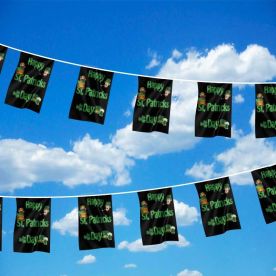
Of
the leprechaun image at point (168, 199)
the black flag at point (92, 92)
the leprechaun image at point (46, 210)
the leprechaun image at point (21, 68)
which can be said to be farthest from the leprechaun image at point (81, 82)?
the leprechaun image at point (168, 199)

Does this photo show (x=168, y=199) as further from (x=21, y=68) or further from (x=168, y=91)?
(x=21, y=68)

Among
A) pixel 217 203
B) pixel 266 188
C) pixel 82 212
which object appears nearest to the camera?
pixel 266 188

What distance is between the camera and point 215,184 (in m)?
7.53

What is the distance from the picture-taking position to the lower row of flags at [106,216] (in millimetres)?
7531

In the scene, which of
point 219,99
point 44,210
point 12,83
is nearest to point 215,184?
point 219,99

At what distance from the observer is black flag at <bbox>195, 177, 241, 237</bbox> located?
7492mm

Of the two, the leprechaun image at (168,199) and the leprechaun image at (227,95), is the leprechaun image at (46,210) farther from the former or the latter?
the leprechaun image at (227,95)

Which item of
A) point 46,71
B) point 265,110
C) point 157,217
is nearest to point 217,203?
point 157,217

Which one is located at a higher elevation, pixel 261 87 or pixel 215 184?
pixel 261 87

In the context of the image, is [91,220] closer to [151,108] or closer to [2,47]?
[151,108]

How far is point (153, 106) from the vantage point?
7.21m

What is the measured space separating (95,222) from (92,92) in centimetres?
187

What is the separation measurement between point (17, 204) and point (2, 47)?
88.1 inches

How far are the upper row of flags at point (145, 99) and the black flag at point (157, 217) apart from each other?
104cm
